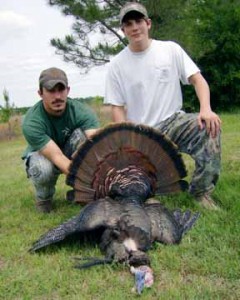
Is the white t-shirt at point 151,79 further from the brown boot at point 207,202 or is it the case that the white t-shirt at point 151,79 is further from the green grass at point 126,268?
the green grass at point 126,268

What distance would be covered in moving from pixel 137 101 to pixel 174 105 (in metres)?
0.30

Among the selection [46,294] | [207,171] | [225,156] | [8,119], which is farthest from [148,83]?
[8,119]

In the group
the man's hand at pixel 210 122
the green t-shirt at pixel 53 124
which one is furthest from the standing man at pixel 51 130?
the man's hand at pixel 210 122

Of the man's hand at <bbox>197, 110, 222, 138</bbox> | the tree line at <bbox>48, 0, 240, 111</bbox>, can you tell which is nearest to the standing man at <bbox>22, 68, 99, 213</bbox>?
the man's hand at <bbox>197, 110, 222, 138</bbox>

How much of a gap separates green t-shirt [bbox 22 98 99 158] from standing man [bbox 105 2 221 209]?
10.0 inches

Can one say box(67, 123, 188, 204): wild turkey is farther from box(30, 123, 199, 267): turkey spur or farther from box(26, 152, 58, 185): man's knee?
box(26, 152, 58, 185): man's knee

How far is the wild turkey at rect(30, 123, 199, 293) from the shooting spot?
3020 mm

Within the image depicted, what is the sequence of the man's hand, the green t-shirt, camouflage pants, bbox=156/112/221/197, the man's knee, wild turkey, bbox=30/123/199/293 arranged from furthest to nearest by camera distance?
the man's knee < the green t-shirt < camouflage pants, bbox=156/112/221/197 < the man's hand < wild turkey, bbox=30/123/199/293

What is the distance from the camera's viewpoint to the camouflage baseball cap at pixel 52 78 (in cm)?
380

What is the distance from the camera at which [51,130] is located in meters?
4.11

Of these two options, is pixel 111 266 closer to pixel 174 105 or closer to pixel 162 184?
pixel 162 184

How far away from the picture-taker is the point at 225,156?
20.8 ft

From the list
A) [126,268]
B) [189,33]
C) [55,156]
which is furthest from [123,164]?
[189,33]

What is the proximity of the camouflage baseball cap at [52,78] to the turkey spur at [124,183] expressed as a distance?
62 cm
